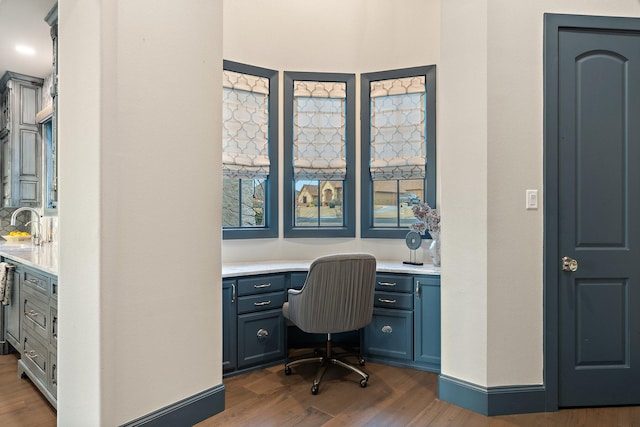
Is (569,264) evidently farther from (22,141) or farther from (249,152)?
(22,141)

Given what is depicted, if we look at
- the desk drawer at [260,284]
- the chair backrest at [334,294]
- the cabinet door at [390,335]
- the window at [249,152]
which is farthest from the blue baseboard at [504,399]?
the window at [249,152]

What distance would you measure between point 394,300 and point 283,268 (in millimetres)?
933

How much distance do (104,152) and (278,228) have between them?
6.47 feet

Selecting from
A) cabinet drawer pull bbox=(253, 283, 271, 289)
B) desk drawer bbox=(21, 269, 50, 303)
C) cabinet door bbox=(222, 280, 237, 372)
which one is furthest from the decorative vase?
desk drawer bbox=(21, 269, 50, 303)

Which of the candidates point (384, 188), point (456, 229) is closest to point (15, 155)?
point (384, 188)

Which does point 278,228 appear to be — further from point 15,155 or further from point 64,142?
point 15,155

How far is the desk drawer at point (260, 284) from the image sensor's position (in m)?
2.84

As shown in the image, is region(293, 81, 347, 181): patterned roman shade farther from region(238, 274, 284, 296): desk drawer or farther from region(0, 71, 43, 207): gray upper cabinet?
region(0, 71, 43, 207): gray upper cabinet

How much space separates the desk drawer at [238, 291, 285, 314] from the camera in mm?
2832

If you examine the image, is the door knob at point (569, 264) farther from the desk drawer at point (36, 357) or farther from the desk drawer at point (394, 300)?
the desk drawer at point (36, 357)

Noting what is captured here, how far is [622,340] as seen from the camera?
232 centimetres

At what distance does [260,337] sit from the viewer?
115 inches

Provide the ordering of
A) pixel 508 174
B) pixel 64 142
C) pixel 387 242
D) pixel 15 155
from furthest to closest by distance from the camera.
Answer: pixel 15 155
pixel 387 242
pixel 508 174
pixel 64 142

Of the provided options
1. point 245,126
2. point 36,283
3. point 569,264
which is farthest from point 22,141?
point 569,264
